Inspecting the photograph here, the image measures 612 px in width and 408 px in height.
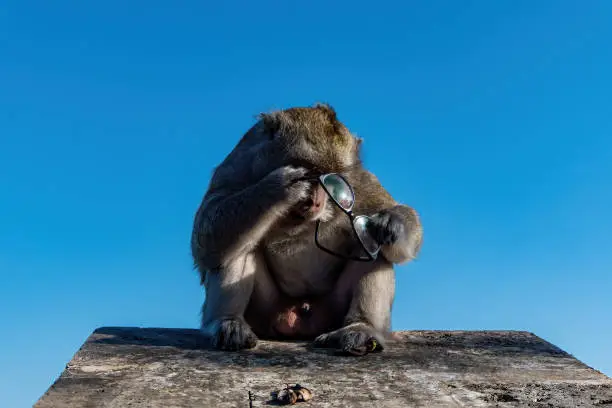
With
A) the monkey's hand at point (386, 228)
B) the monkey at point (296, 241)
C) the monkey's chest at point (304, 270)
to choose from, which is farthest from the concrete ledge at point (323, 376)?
the monkey's hand at point (386, 228)

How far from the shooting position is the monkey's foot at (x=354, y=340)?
242 inches

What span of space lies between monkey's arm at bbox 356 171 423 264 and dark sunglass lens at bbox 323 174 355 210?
0.43 m

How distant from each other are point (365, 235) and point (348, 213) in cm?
49

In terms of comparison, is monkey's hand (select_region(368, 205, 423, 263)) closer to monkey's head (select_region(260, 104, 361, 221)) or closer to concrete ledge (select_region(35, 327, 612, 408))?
monkey's head (select_region(260, 104, 361, 221))

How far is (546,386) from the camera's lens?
554 centimetres

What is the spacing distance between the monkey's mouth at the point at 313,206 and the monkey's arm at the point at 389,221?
0.49m

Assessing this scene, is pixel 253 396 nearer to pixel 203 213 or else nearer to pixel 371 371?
pixel 371 371

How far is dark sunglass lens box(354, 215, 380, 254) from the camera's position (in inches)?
254

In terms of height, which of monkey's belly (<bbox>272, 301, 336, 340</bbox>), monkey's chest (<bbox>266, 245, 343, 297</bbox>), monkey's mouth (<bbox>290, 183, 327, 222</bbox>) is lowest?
monkey's belly (<bbox>272, 301, 336, 340</bbox>)

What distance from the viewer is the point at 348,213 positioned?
20.1 feet

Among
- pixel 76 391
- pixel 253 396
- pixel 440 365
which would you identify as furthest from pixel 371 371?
pixel 76 391

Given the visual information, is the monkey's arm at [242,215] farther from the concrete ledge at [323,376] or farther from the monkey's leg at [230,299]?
the concrete ledge at [323,376]

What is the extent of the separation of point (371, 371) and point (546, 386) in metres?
1.26

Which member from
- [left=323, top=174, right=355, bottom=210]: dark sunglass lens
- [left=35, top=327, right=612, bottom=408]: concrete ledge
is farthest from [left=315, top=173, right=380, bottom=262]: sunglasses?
[left=35, top=327, right=612, bottom=408]: concrete ledge
